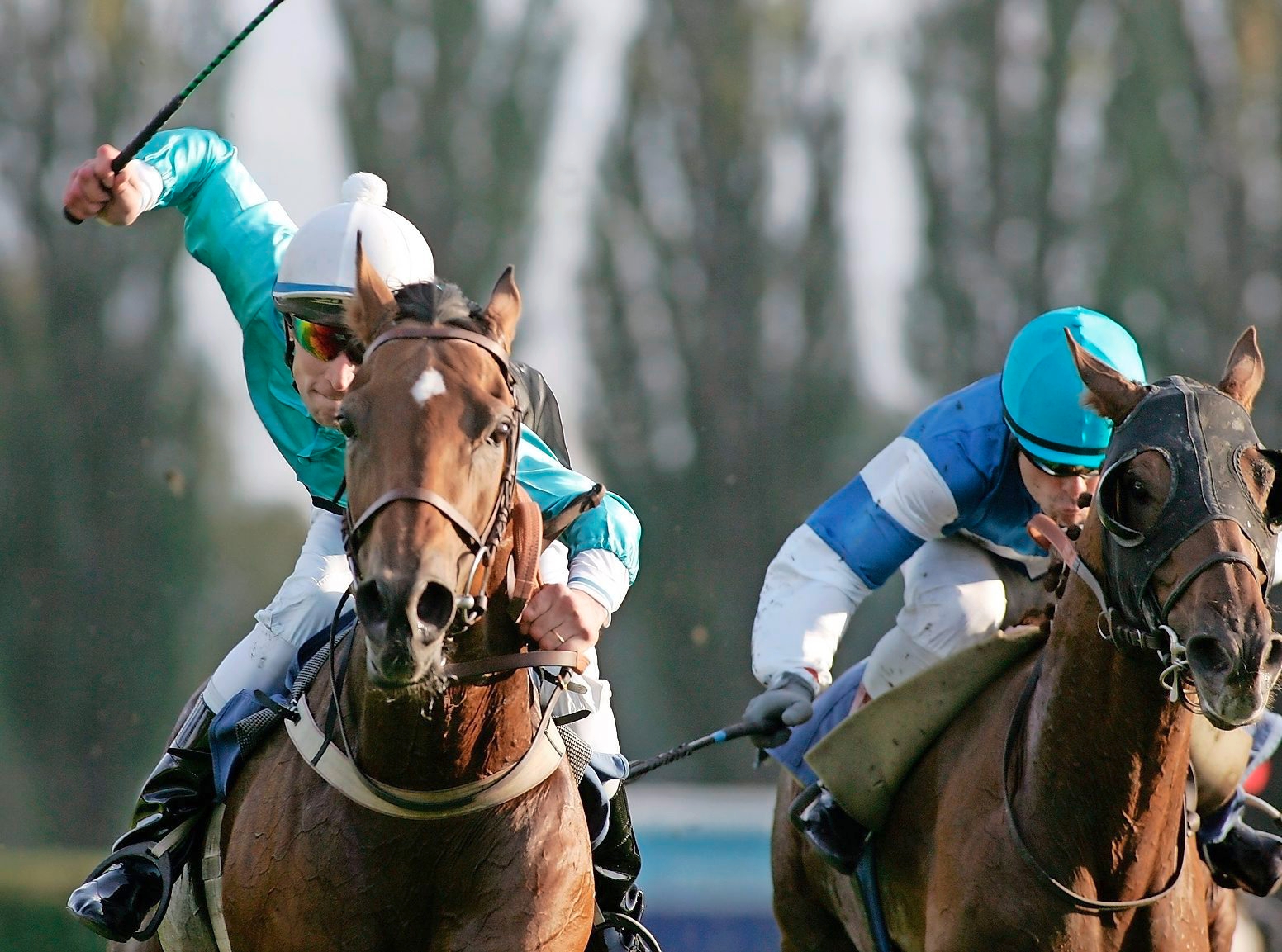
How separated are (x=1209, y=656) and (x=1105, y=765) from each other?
574 millimetres

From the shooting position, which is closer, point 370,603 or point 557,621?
point 370,603

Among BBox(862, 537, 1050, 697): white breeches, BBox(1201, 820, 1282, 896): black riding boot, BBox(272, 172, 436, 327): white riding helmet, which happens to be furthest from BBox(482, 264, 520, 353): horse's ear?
BBox(1201, 820, 1282, 896): black riding boot

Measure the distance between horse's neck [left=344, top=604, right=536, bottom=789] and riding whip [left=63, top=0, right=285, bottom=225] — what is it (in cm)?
141

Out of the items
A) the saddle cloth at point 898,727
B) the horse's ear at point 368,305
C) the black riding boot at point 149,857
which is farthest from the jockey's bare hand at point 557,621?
the saddle cloth at point 898,727

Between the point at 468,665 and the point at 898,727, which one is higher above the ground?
the point at 468,665

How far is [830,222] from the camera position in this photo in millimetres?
20844

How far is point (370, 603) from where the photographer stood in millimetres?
2887

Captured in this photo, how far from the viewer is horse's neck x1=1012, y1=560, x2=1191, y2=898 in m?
4.04

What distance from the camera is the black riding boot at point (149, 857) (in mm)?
3998

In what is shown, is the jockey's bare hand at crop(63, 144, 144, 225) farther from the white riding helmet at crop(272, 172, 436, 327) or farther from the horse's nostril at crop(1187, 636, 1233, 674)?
the horse's nostril at crop(1187, 636, 1233, 674)

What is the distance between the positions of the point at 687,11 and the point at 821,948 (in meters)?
16.6

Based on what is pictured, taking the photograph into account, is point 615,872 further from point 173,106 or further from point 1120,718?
point 173,106

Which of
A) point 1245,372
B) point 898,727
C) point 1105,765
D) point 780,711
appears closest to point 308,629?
point 780,711

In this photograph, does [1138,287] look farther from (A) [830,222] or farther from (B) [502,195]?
(B) [502,195]
